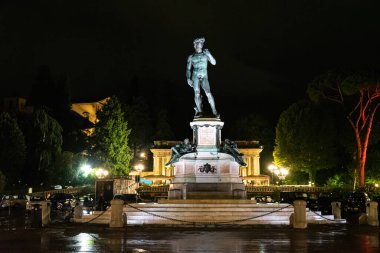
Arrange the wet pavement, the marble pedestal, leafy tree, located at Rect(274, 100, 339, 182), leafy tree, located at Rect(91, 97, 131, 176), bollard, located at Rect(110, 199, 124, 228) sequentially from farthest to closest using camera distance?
leafy tree, located at Rect(91, 97, 131, 176) < leafy tree, located at Rect(274, 100, 339, 182) < the marble pedestal < bollard, located at Rect(110, 199, 124, 228) < the wet pavement

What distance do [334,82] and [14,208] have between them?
112 ft

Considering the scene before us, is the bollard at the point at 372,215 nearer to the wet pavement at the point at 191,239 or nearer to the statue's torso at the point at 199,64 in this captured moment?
the wet pavement at the point at 191,239

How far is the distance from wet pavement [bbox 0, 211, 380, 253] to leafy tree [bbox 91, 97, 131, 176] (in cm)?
3709

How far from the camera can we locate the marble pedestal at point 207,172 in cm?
2736

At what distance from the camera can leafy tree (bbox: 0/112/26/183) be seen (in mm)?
52188

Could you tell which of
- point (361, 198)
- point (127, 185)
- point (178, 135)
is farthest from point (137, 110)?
point (361, 198)

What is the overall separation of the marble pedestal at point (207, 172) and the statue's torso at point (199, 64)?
2.83 metres

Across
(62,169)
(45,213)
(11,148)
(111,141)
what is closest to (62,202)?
(11,148)

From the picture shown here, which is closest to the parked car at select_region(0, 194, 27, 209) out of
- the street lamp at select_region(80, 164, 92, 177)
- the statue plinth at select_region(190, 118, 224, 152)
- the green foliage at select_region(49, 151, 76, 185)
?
the green foliage at select_region(49, 151, 76, 185)

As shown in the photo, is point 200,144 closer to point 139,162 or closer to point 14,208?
point 14,208

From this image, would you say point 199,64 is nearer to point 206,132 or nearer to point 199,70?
point 199,70

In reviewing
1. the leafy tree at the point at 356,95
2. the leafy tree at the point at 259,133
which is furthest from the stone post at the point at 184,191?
the leafy tree at the point at 259,133

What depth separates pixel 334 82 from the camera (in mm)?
52281

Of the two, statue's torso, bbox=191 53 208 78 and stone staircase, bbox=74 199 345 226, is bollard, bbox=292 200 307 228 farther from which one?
statue's torso, bbox=191 53 208 78
